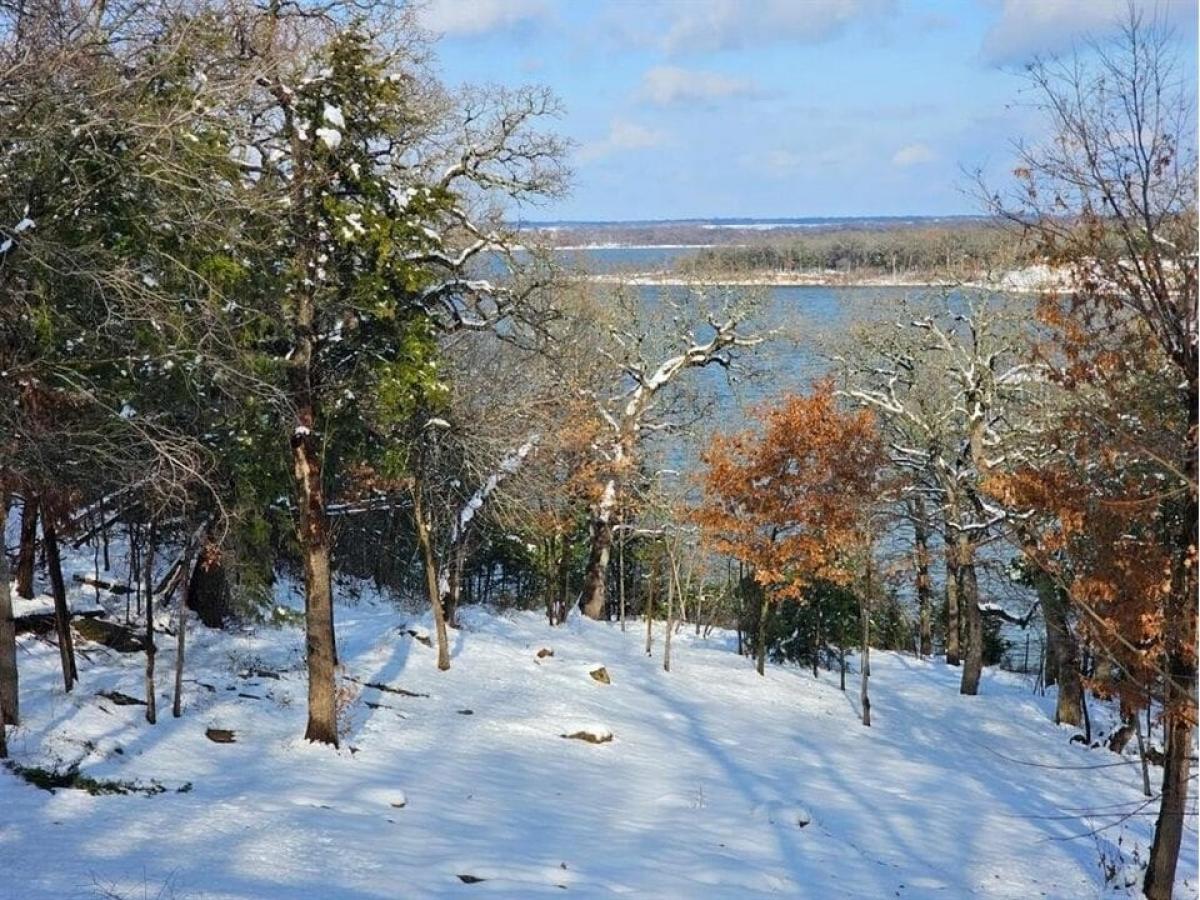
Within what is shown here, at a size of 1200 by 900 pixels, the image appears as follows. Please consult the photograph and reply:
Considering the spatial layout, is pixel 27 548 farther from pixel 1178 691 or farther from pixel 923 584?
pixel 923 584

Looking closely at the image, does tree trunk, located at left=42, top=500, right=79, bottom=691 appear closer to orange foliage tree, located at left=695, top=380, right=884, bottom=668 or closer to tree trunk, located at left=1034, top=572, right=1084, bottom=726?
orange foliage tree, located at left=695, top=380, right=884, bottom=668

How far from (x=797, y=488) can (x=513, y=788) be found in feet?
35.2

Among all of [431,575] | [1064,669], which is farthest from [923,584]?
[431,575]

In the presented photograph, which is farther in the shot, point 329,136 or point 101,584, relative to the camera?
point 101,584

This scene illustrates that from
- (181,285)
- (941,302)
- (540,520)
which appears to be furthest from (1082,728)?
(181,285)

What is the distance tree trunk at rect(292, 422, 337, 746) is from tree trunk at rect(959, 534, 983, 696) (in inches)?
579

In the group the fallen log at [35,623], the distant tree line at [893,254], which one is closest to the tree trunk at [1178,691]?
the distant tree line at [893,254]

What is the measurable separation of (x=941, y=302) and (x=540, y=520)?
10.9 metres

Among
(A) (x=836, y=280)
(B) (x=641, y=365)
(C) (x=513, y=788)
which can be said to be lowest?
(C) (x=513, y=788)

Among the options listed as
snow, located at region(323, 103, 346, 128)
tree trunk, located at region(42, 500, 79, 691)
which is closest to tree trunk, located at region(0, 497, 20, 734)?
tree trunk, located at region(42, 500, 79, 691)

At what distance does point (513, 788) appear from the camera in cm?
1230

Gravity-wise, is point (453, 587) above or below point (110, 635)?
below

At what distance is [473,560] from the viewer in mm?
32281

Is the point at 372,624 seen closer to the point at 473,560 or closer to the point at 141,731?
the point at 141,731
